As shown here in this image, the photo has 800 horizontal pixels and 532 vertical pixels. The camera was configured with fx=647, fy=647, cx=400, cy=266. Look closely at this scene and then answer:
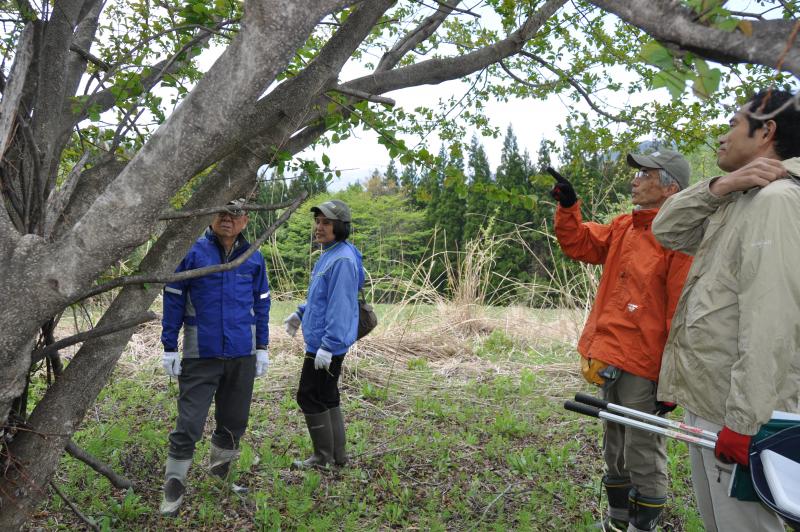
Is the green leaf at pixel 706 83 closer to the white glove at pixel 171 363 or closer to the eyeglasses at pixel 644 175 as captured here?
the eyeglasses at pixel 644 175

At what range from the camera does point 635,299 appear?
11.1 ft

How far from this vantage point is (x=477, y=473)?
4625 mm

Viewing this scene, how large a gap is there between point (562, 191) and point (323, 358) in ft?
6.34

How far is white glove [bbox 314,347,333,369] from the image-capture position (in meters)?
4.38

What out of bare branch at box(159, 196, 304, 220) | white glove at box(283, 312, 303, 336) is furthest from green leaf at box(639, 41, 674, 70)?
white glove at box(283, 312, 303, 336)

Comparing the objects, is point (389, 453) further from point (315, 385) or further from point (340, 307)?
point (340, 307)

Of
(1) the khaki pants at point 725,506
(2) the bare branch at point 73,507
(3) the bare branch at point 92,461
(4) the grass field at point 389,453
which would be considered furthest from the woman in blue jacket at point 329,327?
(1) the khaki pants at point 725,506

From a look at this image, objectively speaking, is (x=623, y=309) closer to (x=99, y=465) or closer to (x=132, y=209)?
(x=132, y=209)

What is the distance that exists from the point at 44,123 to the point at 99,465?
1.62 m

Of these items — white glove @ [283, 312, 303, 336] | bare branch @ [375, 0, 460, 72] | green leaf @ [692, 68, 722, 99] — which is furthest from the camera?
white glove @ [283, 312, 303, 336]

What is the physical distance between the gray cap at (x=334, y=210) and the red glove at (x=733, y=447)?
3082mm

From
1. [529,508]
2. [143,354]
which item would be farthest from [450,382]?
[143,354]

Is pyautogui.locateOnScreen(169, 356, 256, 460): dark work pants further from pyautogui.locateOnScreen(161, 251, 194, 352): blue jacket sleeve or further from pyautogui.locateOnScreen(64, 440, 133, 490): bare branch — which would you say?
pyautogui.locateOnScreen(64, 440, 133, 490): bare branch

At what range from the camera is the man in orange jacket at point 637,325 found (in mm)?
3324
